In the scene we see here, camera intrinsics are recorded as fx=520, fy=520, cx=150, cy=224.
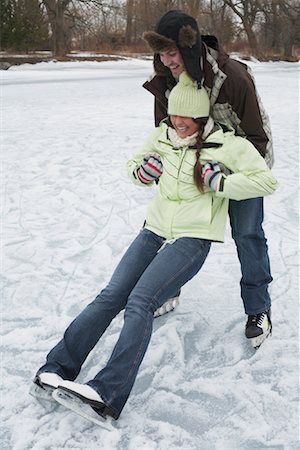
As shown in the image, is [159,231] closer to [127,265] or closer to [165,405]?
[127,265]

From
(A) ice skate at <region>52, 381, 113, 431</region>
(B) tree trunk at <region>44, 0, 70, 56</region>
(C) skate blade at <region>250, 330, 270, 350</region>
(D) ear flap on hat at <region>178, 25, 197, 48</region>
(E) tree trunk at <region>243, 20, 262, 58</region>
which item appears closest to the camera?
(A) ice skate at <region>52, 381, 113, 431</region>

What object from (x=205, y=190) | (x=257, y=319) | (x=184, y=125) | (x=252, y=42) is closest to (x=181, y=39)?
(x=184, y=125)

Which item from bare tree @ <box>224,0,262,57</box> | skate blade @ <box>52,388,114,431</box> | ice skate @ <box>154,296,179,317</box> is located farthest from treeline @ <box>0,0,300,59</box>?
skate blade @ <box>52,388,114,431</box>

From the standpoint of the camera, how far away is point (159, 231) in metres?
2.53

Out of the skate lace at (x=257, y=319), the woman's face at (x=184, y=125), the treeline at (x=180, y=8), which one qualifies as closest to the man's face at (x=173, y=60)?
the woman's face at (x=184, y=125)

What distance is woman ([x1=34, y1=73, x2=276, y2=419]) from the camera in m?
2.12

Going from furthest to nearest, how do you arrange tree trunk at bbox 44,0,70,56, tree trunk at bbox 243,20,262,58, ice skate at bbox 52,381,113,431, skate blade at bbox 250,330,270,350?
tree trunk at bbox 243,20,262,58 < tree trunk at bbox 44,0,70,56 < skate blade at bbox 250,330,270,350 < ice skate at bbox 52,381,113,431

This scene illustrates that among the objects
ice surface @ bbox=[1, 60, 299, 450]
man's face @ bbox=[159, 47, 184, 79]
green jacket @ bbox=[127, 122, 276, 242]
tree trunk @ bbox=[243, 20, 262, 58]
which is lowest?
ice surface @ bbox=[1, 60, 299, 450]

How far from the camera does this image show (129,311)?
2.19 m

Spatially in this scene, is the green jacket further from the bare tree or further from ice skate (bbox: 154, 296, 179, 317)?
the bare tree

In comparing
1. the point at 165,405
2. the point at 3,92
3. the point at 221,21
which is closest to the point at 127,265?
the point at 165,405

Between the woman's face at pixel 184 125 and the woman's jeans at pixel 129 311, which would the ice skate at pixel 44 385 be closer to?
the woman's jeans at pixel 129 311

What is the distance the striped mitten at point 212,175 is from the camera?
2.34 meters

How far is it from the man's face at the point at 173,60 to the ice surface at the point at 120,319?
137cm
